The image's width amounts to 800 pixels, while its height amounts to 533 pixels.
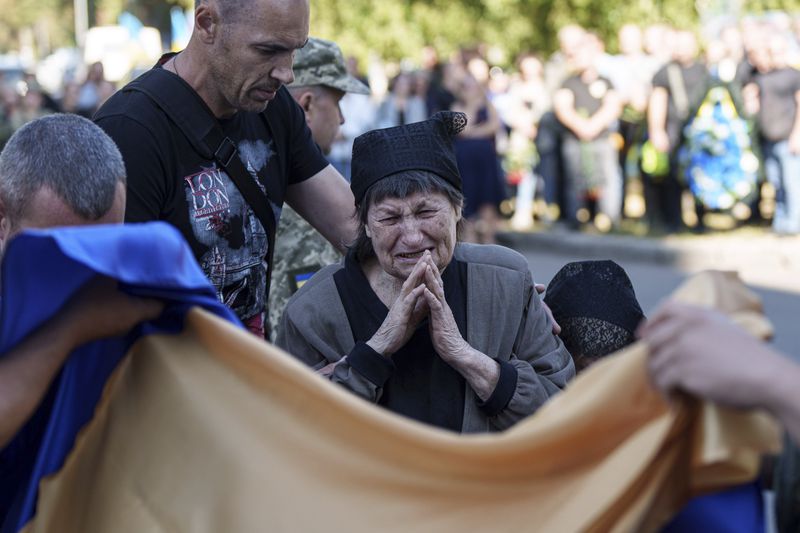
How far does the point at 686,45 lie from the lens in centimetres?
1487

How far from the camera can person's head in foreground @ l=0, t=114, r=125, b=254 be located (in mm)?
3010

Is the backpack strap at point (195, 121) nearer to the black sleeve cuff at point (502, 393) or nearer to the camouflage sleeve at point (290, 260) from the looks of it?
the black sleeve cuff at point (502, 393)

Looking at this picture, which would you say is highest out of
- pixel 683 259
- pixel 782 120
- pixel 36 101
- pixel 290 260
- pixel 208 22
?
pixel 208 22

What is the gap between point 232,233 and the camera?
419 centimetres

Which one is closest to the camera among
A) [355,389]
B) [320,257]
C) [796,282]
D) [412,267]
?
[355,389]

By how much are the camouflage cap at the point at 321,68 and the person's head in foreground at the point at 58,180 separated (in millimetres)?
2592

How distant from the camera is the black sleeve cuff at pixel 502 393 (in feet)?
12.2

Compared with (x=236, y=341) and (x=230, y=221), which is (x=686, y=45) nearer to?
(x=230, y=221)

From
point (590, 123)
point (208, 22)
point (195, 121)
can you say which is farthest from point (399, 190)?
point (590, 123)

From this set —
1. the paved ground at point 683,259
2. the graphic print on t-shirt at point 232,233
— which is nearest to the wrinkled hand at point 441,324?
the graphic print on t-shirt at point 232,233

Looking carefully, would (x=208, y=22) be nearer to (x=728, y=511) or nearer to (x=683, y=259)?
(x=728, y=511)

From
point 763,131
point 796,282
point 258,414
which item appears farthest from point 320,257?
point 763,131

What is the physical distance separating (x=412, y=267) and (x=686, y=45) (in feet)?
38.0

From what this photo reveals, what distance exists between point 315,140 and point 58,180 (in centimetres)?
276
